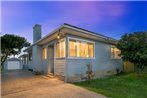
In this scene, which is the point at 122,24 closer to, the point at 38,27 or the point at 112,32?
the point at 112,32

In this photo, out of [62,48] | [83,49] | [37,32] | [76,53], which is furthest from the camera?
[37,32]

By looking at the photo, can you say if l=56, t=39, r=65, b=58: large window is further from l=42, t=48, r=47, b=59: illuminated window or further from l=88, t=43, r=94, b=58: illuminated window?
l=42, t=48, r=47, b=59: illuminated window

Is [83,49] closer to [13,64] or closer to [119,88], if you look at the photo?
[119,88]

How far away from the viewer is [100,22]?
2247cm

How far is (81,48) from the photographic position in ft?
44.9

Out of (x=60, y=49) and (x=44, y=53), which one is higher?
(x=60, y=49)

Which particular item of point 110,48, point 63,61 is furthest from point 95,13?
point 63,61

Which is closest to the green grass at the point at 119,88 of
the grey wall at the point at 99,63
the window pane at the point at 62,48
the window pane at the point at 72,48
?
the grey wall at the point at 99,63

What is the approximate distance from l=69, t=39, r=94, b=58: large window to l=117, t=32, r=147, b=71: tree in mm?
3072

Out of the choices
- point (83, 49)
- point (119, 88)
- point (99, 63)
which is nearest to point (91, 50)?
Result: point (83, 49)

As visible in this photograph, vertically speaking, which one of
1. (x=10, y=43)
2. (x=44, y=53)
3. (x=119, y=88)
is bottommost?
(x=119, y=88)

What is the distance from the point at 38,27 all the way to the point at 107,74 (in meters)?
9.60

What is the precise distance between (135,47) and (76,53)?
5.31 metres

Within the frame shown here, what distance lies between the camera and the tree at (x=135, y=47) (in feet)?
47.6
